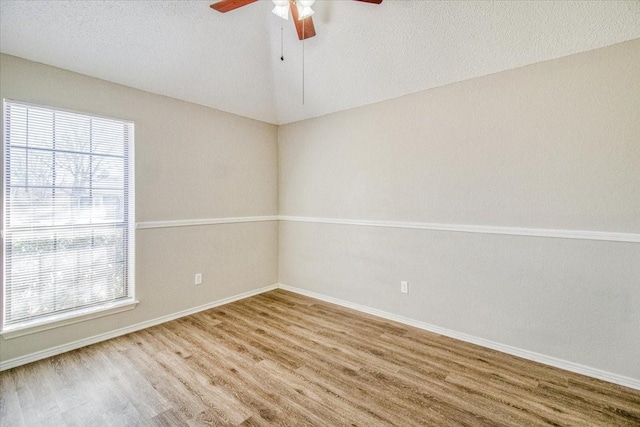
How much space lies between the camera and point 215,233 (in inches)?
144

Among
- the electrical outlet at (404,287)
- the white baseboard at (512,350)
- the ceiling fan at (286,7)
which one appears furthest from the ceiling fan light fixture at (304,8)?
the white baseboard at (512,350)

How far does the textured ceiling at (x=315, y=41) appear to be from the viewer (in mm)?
2129

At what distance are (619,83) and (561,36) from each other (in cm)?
52

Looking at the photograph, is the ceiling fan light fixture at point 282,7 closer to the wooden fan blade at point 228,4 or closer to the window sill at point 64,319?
the wooden fan blade at point 228,4

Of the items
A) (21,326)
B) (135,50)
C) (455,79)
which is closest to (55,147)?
(135,50)

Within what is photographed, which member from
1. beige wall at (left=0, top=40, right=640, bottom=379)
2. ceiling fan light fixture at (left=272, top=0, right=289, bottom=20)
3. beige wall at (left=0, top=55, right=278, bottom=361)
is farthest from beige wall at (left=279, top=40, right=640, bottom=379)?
ceiling fan light fixture at (left=272, top=0, right=289, bottom=20)

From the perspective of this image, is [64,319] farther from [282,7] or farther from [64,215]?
[282,7]

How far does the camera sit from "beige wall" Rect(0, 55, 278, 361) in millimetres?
2518

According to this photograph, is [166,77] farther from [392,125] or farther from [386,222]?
[386,222]

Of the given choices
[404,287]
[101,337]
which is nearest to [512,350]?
[404,287]

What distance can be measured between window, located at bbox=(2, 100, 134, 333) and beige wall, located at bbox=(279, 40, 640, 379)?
7.66 ft

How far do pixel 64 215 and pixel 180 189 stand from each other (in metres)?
1.03

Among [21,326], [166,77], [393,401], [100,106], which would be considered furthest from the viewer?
[166,77]

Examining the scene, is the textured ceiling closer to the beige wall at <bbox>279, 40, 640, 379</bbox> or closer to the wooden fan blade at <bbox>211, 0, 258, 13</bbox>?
the beige wall at <bbox>279, 40, 640, 379</bbox>
